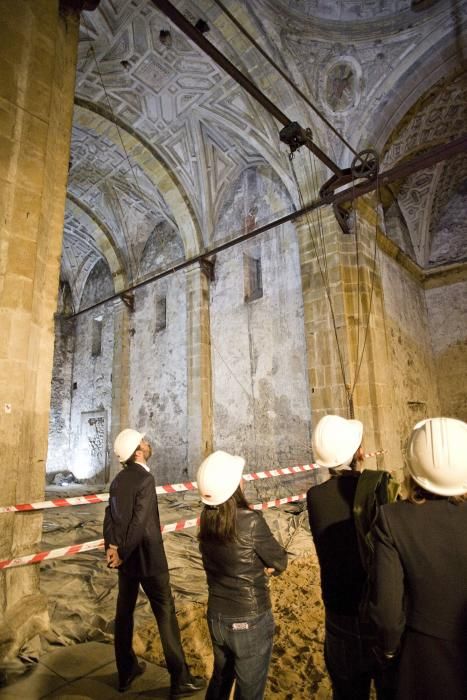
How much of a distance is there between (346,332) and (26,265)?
5.88m

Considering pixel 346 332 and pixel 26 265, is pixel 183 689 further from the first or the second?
pixel 346 332

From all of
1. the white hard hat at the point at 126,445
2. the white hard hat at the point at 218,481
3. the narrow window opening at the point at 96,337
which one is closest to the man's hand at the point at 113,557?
the white hard hat at the point at 126,445

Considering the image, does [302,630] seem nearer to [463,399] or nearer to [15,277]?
[15,277]

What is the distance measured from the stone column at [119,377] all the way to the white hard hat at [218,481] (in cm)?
1105

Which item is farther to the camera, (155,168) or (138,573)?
(155,168)

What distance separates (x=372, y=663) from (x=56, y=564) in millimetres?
4296

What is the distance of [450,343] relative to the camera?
1107 cm

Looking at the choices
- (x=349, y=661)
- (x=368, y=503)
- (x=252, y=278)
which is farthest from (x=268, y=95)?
(x=349, y=661)

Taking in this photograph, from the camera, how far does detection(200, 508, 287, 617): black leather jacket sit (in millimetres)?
1846

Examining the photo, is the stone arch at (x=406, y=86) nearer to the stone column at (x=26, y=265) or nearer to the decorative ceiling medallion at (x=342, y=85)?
the decorative ceiling medallion at (x=342, y=85)

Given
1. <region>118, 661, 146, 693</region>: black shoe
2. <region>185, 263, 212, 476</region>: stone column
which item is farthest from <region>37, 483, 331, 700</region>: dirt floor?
<region>185, 263, 212, 476</region>: stone column

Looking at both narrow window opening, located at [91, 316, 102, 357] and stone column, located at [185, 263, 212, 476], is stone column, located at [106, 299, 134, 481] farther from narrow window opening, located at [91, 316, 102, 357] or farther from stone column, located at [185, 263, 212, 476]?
stone column, located at [185, 263, 212, 476]

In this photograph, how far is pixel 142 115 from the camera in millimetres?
9914

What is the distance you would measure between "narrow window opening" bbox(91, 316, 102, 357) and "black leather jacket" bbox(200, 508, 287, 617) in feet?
44.5
